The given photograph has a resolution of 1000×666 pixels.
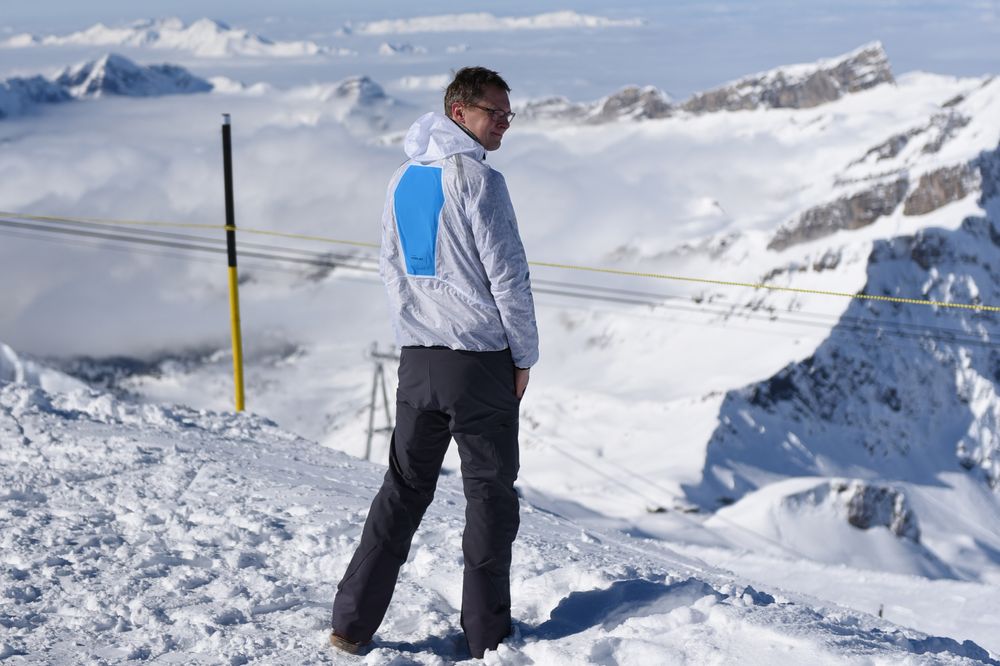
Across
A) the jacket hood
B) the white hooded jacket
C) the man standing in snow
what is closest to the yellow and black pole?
the man standing in snow

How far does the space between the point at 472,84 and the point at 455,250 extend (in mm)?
739

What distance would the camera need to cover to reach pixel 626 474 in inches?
5369

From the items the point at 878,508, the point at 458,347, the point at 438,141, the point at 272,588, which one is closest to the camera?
the point at 438,141

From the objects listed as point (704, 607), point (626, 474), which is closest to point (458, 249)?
point (704, 607)

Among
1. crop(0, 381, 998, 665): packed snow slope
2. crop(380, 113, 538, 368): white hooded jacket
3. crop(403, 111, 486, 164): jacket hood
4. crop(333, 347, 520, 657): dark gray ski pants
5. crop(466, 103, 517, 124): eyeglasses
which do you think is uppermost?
crop(466, 103, 517, 124): eyeglasses

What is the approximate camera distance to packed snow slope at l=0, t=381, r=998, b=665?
15.6 ft

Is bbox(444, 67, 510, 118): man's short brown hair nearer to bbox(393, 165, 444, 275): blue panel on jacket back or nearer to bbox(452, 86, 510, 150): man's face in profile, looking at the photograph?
bbox(452, 86, 510, 150): man's face in profile

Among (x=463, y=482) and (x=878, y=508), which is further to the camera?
(x=878, y=508)

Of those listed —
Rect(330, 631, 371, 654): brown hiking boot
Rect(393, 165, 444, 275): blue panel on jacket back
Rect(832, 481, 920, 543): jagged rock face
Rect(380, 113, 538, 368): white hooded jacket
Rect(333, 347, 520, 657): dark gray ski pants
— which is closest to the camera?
Rect(380, 113, 538, 368): white hooded jacket

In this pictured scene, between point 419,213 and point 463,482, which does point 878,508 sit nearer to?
point 463,482

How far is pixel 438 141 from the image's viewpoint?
14.4 feet

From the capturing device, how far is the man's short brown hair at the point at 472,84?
442cm

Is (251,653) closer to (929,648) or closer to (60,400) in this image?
(929,648)

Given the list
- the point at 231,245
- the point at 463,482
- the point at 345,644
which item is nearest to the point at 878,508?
the point at 231,245
